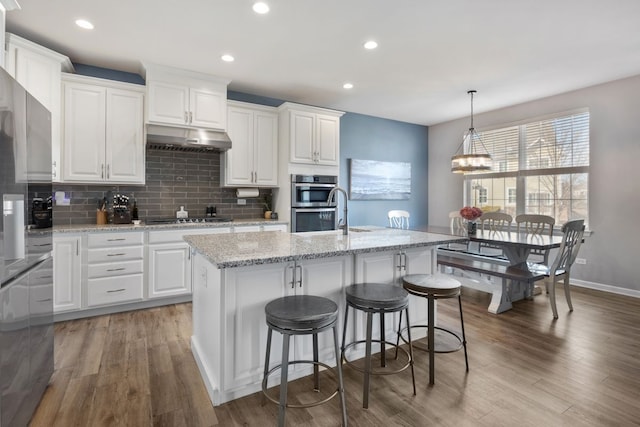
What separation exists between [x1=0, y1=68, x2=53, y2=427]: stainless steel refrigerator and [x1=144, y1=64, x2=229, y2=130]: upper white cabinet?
1.72m

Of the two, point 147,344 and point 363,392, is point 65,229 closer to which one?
point 147,344

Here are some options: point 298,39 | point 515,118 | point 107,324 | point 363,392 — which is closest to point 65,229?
point 107,324

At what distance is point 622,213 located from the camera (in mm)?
3990

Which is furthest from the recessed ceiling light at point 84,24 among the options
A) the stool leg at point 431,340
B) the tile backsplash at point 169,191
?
the stool leg at point 431,340

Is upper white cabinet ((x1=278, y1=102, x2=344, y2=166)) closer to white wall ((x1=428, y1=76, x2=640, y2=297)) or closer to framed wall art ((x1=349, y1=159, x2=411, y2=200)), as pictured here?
framed wall art ((x1=349, y1=159, x2=411, y2=200))

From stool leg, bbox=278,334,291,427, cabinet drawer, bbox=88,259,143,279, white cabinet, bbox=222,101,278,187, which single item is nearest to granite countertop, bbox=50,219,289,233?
cabinet drawer, bbox=88,259,143,279

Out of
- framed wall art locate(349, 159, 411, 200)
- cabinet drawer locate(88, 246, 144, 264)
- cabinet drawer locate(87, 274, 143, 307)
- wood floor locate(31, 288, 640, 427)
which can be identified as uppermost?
framed wall art locate(349, 159, 411, 200)

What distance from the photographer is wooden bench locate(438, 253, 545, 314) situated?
3.16 m

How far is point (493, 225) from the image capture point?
14.6 feet

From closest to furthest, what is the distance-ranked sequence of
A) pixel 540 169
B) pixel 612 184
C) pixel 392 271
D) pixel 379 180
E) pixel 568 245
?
pixel 392 271
pixel 568 245
pixel 612 184
pixel 540 169
pixel 379 180

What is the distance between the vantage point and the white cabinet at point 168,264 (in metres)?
3.47

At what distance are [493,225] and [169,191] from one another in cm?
430

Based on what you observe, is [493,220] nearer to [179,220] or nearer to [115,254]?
[179,220]

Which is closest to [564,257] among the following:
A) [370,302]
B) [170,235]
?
[370,302]
